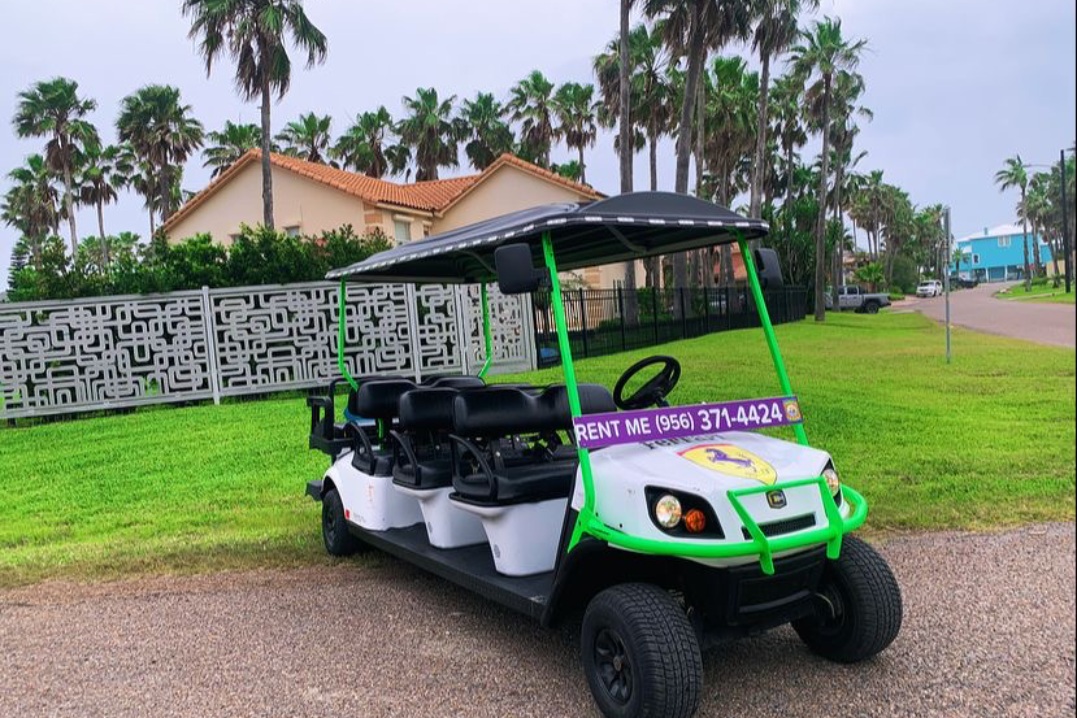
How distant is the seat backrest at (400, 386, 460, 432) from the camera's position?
203 inches

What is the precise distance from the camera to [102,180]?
148 ft

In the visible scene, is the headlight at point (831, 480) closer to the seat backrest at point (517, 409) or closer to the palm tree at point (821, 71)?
the seat backrest at point (517, 409)

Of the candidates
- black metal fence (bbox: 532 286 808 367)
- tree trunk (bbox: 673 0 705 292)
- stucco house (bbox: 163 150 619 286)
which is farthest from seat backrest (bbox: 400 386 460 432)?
tree trunk (bbox: 673 0 705 292)

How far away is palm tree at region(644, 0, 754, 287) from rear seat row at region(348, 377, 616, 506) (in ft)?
63.0

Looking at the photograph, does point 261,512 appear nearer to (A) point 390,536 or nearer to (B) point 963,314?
(A) point 390,536

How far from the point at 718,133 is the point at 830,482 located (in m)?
36.7

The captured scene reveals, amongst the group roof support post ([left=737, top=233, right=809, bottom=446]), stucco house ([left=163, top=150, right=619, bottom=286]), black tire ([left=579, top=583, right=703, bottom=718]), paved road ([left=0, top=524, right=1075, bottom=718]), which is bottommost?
paved road ([left=0, top=524, right=1075, bottom=718])

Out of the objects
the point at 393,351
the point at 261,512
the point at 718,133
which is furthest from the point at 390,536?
the point at 718,133

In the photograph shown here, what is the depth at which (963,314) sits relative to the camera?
2727mm

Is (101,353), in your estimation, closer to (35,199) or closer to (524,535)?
(524,535)

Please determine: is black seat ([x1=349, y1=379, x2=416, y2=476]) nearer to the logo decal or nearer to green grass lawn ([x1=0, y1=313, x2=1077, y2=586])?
green grass lawn ([x1=0, y1=313, x2=1077, y2=586])

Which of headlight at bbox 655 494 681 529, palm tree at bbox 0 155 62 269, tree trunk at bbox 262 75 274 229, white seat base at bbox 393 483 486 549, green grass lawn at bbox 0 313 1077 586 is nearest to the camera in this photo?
headlight at bbox 655 494 681 529

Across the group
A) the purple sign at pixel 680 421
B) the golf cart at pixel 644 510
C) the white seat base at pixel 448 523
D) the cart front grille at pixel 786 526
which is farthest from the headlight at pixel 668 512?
the white seat base at pixel 448 523

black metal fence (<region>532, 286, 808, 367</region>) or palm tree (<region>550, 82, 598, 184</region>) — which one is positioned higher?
palm tree (<region>550, 82, 598, 184</region>)
